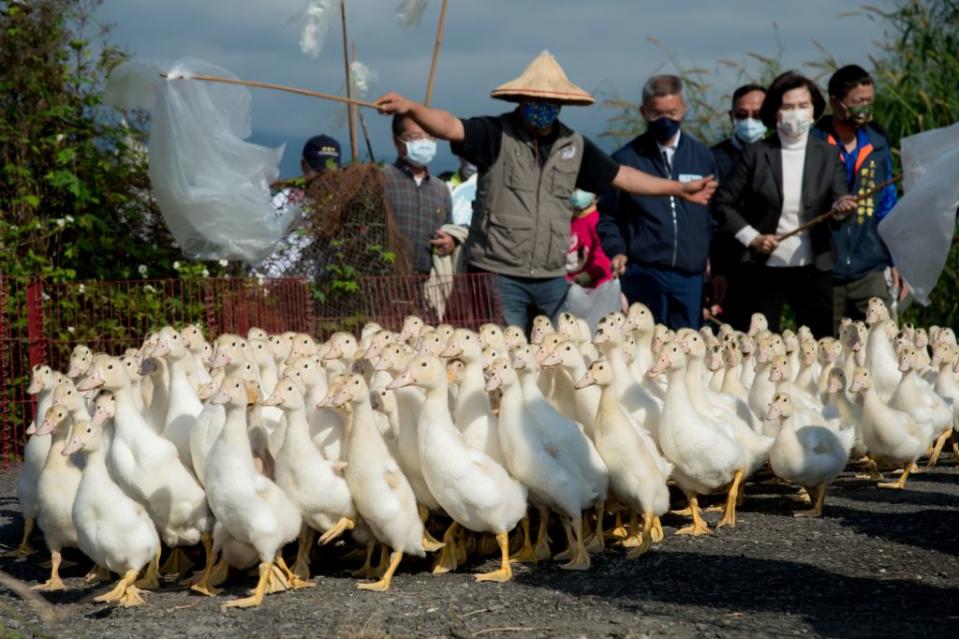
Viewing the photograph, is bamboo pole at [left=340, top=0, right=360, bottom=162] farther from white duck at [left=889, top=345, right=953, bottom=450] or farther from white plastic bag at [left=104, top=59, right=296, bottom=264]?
white duck at [left=889, top=345, right=953, bottom=450]

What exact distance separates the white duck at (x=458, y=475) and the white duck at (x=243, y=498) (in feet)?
2.39

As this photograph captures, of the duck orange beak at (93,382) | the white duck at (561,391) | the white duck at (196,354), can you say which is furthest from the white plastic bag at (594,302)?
the duck orange beak at (93,382)

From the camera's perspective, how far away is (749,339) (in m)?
9.90

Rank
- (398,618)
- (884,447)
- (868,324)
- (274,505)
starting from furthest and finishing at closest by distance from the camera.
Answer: (868,324), (884,447), (274,505), (398,618)

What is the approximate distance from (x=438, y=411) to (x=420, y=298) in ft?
14.7

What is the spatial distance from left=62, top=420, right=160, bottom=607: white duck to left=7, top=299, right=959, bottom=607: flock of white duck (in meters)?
0.01

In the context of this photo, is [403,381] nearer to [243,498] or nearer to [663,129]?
[243,498]

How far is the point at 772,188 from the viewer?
1097cm

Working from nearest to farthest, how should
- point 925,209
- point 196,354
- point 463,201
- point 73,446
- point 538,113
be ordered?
point 73,446 → point 196,354 → point 925,209 → point 538,113 → point 463,201

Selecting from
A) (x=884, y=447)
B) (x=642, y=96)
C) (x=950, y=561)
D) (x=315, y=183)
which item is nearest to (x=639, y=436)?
(x=950, y=561)

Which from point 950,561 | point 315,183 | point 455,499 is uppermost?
point 315,183

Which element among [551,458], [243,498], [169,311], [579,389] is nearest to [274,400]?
[243,498]

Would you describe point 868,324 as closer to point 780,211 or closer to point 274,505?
point 780,211

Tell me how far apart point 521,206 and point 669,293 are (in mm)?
1944
